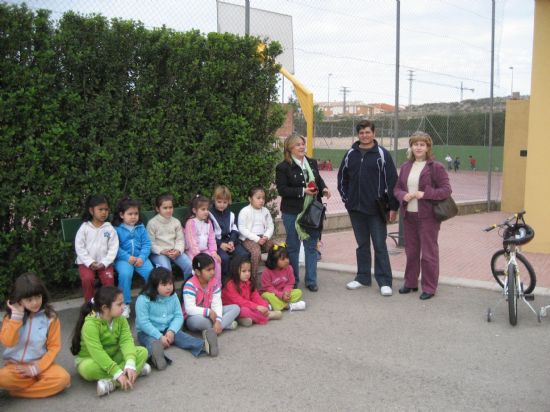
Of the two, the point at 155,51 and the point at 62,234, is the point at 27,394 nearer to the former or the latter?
the point at 62,234

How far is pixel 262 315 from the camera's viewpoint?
5.91 m

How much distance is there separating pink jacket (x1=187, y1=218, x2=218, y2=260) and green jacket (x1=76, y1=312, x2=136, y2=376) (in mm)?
1849

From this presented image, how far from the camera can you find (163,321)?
204 inches

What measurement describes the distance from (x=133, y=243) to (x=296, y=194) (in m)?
1.94

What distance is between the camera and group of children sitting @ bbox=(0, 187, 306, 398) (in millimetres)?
4281

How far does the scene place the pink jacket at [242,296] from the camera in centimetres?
595

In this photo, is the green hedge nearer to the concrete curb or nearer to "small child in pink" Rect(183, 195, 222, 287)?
Result: "small child in pink" Rect(183, 195, 222, 287)

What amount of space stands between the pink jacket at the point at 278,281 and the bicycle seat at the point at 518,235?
7.06 feet

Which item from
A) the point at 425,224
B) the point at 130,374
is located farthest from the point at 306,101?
the point at 130,374

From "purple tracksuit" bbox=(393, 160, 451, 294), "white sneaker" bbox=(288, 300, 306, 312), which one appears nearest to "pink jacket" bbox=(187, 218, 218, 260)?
"white sneaker" bbox=(288, 300, 306, 312)

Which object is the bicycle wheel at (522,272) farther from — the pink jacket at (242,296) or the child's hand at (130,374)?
the child's hand at (130,374)

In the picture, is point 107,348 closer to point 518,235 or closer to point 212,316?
point 212,316

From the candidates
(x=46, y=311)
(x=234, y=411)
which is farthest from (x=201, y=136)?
(x=234, y=411)

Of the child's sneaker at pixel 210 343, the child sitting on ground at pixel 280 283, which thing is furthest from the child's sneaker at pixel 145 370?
the child sitting on ground at pixel 280 283
